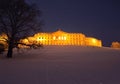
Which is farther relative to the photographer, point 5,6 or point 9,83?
point 5,6

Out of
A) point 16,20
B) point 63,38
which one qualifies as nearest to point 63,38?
point 63,38

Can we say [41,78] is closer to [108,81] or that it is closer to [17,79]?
[17,79]

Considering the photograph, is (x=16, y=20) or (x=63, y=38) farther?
(x=63, y=38)

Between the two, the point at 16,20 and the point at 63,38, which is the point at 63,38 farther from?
the point at 16,20

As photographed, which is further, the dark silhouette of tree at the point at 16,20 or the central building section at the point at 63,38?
the central building section at the point at 63,38

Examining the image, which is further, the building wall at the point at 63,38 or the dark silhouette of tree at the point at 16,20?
the building wall at the point at 63,38

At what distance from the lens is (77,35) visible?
6191 cm

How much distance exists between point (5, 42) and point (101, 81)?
17.9 metres

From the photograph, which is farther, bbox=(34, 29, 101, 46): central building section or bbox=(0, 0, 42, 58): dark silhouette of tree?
bbox=(34, 29, 101, 46): central building section

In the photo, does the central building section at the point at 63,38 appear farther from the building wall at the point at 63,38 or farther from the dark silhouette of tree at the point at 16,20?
the dark silhouette of tree at the point at 16,20

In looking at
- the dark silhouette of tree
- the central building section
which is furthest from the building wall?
the dark silhouette of tree

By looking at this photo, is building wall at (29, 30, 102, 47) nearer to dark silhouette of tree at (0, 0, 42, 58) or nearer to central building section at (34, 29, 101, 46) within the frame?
central building section at (34, 29, 101, 46)

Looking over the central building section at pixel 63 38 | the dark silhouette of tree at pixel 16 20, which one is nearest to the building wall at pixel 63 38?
the central building section at pixel 63 38

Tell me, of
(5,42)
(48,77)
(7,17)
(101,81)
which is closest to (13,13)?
(7,17)
